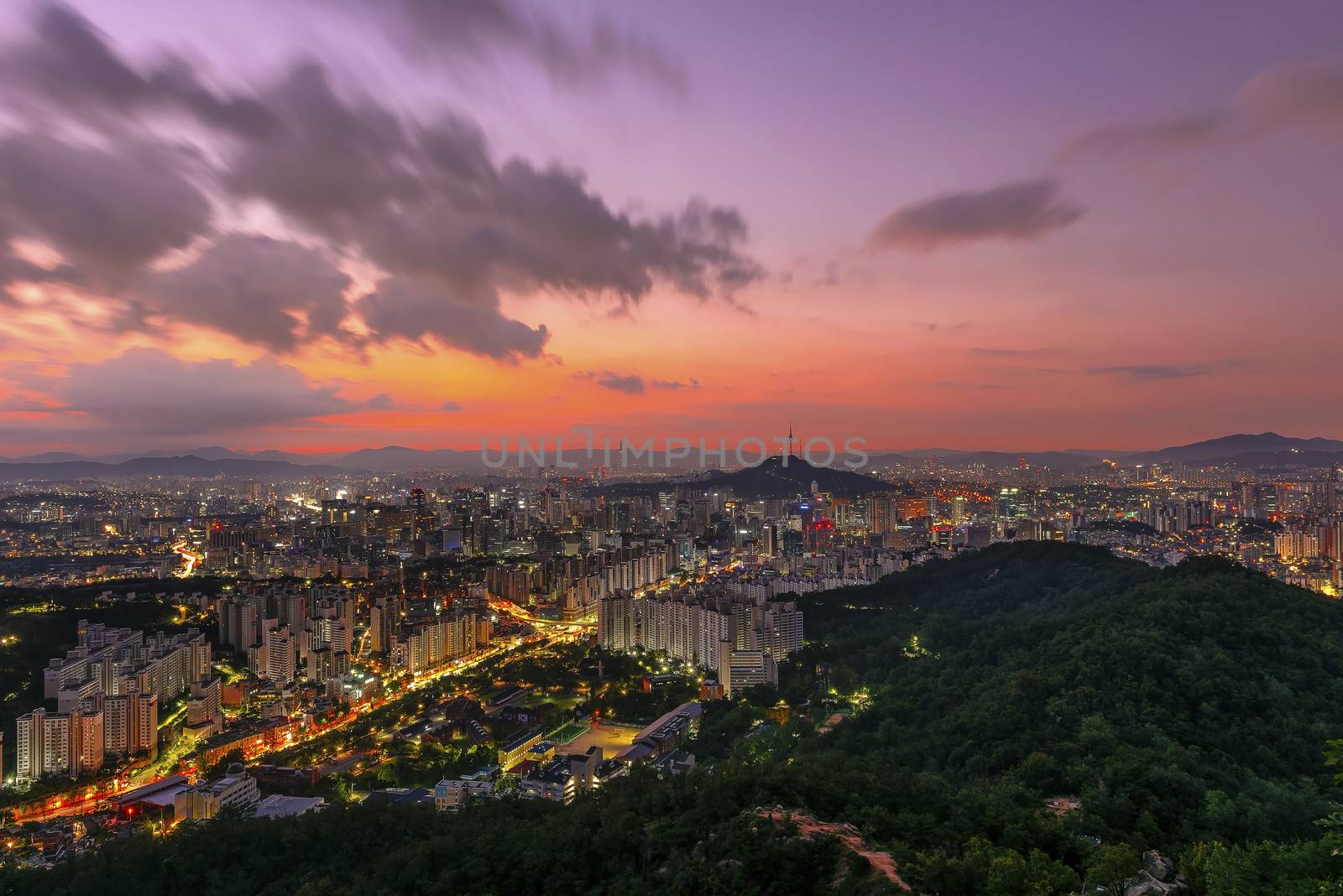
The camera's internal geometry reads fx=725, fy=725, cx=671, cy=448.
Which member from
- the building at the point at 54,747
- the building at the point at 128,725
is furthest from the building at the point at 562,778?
the building at the point at 54,747

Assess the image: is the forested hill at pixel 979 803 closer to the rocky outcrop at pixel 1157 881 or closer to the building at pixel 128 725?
the rocky outcrop at pixel 1157 881

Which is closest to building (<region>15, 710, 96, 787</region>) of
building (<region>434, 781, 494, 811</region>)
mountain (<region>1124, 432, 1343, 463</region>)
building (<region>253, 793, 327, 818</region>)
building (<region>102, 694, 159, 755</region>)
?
building (<region>102, 694, 159, 755</region>)

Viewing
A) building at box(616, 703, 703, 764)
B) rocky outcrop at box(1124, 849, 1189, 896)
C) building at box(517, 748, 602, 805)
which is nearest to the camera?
rocky outcrop at box(1124, 849, 1189, 896)

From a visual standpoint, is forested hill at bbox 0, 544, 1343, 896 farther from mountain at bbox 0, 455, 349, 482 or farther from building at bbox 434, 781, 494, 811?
mountain at bbox 0, 455, 349, 482

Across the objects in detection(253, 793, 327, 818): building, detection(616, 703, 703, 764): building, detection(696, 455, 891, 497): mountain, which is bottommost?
detection(616, 703, 703, 764): building

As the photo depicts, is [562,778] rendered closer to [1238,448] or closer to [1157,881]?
[1157,881]

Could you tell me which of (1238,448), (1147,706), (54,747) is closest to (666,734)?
(1147,706)
